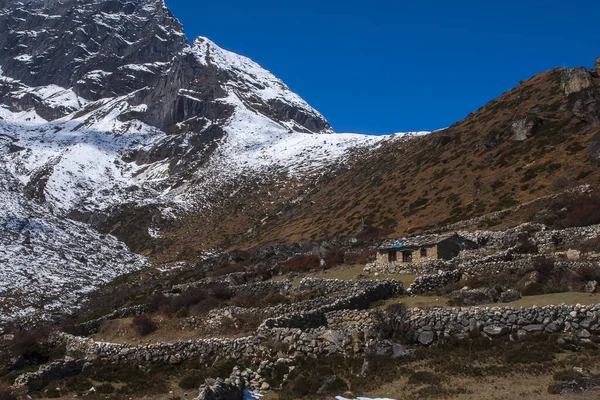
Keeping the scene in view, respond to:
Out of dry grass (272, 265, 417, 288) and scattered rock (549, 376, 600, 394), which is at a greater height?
dry grass (272, 265, 417, 288)

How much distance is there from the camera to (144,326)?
2495 cm

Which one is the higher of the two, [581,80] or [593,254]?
[581,80]

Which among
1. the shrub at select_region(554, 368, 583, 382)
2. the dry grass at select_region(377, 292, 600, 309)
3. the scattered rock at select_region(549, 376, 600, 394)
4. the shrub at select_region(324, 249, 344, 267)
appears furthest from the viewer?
the shrub at select_region(324, 249, 344, 267)

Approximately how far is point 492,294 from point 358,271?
14293 millimetres

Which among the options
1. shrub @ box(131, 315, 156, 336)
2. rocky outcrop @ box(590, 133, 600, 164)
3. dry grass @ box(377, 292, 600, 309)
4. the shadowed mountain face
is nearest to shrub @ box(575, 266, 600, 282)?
dry grass @ box(377, 292, 600, 309)

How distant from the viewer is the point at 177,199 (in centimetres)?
13500

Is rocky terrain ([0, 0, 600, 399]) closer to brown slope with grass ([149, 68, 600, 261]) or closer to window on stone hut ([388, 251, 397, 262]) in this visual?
brown slope with grass ([149, 68, 600, 261])

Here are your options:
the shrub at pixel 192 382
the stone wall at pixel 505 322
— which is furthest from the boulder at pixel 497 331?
the shrub at pixel 192 382

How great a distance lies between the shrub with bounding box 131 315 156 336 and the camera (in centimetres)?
2475

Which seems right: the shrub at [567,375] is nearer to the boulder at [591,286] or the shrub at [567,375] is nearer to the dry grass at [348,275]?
the boulder at [591,286]

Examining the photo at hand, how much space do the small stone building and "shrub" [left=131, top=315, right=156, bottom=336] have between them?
49.9ft

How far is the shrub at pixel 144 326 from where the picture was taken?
81.2ft

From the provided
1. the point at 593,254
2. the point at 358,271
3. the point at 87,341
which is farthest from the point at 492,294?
the point at 87,341

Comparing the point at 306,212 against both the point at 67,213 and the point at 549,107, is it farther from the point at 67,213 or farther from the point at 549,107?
the point at 67,213
